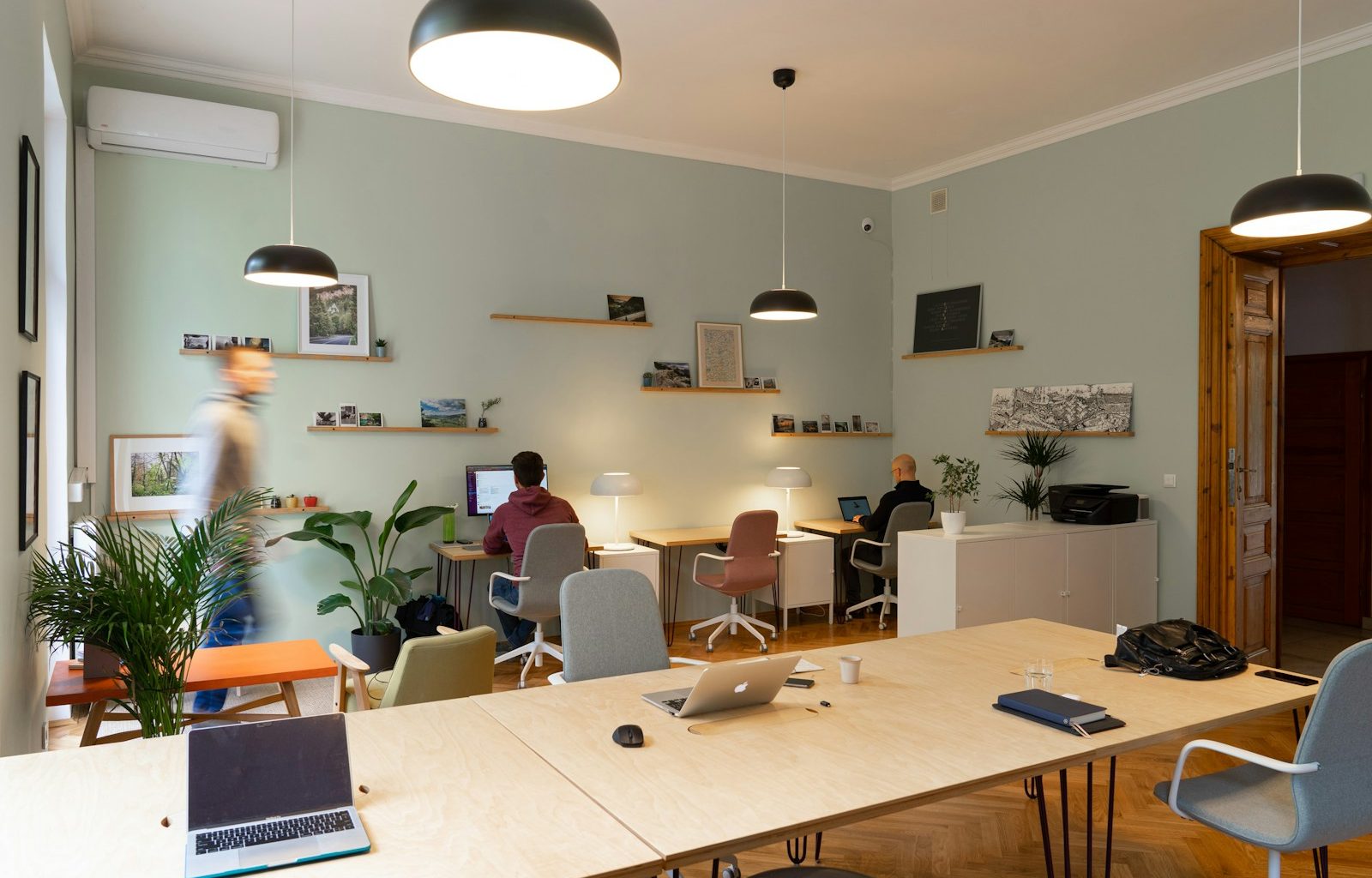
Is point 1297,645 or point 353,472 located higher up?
point 353,472

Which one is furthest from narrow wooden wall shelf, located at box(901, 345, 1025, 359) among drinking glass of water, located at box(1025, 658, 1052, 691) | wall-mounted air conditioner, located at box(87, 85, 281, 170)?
wall-mounted air conditioner, located at box(87, 85, 281, 170)

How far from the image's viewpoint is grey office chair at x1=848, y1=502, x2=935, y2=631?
6543mm

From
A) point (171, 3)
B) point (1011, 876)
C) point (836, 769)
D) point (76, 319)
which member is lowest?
point (1011, 876)

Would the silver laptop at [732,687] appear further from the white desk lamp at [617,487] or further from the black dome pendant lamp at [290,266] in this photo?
the white desk lamp at [617,487]

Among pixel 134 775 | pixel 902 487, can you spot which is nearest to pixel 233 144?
pixel 134 775

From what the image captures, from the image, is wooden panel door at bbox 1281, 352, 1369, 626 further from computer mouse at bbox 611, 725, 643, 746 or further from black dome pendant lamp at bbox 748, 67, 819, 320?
computer mouse at bbox 611, 725, 643, 746

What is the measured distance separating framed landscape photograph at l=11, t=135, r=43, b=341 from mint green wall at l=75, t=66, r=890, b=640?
5.98 feet

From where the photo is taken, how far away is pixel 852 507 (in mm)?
7539

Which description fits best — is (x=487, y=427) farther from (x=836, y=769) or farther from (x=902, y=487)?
(x=836, y=769)

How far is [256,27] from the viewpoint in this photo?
15.7 ft

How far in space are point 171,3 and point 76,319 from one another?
5.62 feet

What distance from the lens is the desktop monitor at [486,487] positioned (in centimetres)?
598

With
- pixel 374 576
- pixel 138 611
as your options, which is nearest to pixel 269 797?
pixel 138 611

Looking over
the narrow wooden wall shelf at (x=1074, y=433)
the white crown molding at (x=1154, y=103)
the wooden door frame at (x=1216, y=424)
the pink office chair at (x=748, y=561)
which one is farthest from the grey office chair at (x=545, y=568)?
the white crown molding at (x=1154, y=103)
